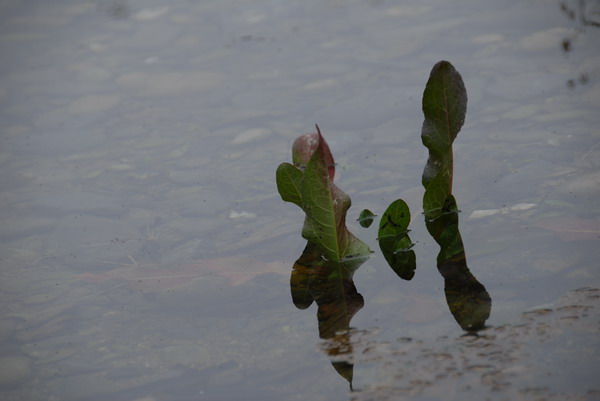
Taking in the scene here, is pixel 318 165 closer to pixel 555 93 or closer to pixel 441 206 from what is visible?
pixel 441 206

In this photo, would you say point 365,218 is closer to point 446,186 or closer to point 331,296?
point 446,186

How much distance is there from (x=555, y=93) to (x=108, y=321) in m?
2.27

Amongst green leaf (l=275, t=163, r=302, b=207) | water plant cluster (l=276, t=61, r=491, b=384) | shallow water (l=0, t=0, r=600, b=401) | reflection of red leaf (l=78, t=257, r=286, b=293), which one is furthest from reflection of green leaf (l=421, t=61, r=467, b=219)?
reflection of red leaf (l=78, t=257, r=286, b=293)

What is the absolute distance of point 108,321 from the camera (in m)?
2.10

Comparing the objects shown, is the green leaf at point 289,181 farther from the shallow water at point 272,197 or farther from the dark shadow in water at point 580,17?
the dark shadow in water at point 580,17

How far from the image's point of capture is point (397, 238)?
7.66ft

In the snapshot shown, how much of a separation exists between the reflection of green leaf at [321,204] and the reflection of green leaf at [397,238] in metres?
0.08

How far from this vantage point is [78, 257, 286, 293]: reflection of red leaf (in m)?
2.27

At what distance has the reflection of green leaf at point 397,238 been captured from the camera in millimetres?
2199

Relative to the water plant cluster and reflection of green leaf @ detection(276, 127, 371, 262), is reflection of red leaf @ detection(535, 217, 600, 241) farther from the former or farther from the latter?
reflection of green leaf @ detection(276, 127, 371, 262)

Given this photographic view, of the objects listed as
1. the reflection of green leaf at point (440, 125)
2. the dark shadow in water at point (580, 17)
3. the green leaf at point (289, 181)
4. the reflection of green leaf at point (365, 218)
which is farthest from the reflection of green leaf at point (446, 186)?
the dark shadow in water at point (580, 17)

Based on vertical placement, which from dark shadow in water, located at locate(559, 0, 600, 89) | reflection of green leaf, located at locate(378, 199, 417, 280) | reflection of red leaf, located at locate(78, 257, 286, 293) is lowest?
reflection of red leaf, located at locate(78, 257, 286, 293)

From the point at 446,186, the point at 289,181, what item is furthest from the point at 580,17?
the point at 289,181

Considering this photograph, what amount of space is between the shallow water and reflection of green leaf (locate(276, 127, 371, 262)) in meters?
0.10
